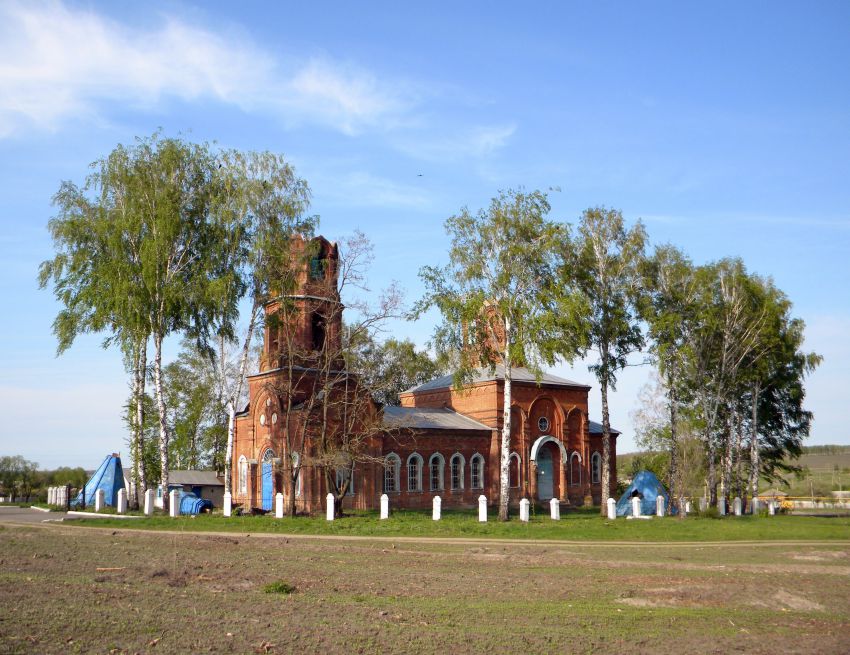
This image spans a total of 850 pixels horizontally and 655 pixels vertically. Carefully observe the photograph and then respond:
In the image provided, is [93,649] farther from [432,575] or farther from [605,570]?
[605,570]

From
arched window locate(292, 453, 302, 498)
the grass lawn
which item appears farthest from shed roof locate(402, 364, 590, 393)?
the grass lawn

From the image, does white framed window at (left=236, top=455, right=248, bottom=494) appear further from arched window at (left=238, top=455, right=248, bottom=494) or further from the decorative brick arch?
the decorative brick arch

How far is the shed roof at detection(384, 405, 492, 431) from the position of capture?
37469 millimetres

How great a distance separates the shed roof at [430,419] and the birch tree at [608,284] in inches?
303

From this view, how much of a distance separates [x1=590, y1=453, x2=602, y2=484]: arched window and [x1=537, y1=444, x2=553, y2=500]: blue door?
3406 mm

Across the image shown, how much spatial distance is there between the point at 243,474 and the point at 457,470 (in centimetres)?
1013

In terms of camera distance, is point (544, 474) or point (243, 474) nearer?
point (243, 474)

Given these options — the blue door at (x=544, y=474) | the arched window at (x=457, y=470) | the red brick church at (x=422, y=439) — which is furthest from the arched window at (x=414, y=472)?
the blue door at (x=544, y=474)

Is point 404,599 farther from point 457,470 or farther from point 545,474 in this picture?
point 545,474

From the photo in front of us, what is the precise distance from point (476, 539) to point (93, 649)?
15733 mm

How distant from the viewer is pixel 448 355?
102 ft

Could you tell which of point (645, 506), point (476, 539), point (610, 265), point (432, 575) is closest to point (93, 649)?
point (432, 575)

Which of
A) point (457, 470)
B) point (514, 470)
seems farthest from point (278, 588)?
point (514, 470)

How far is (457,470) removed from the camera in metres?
38.7
